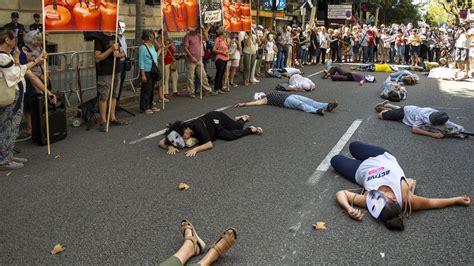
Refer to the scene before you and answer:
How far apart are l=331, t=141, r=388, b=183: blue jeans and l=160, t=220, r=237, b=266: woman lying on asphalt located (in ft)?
7.42

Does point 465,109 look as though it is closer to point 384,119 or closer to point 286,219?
point 384,119

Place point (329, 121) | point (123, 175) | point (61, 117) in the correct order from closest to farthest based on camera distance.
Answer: point (123, 175), point (61, 117), point (329, 121)

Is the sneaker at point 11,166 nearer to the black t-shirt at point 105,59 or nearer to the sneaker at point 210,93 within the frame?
the black t-shirt at point 105,59

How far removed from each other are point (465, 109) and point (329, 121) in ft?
12.3

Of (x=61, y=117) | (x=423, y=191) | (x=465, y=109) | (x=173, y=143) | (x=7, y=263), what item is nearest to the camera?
(x=7, y=263)

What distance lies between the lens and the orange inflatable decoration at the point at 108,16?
838cm

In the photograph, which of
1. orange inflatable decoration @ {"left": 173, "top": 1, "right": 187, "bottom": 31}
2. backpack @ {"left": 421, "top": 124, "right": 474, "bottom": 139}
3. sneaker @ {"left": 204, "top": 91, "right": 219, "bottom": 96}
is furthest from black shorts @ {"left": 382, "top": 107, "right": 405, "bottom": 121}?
orange inflatable decoration @ {"left": 173, "top": 1, "right": 187, "bottom": 31}

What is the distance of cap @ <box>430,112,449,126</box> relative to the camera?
25.5 ft

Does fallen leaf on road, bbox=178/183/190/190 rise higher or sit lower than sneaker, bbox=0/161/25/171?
lower

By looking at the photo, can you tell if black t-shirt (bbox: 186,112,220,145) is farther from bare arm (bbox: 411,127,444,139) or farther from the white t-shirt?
bare arm (bbox: 411,127,444,139)

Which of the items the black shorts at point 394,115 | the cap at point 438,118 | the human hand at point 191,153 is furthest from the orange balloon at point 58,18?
the cap at point 438,118

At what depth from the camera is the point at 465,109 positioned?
34.7 ft

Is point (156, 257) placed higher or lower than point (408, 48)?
lower

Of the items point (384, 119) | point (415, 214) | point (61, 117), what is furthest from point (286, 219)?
point (384, 119)
